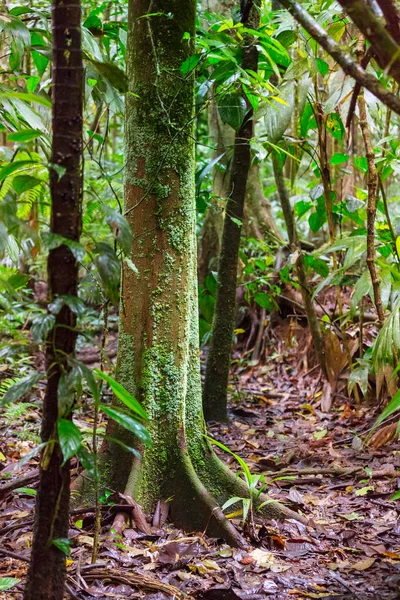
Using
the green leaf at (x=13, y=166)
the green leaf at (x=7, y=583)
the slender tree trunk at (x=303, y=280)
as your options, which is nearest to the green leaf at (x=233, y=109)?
the slender tree trunk at (x=303, y=280)

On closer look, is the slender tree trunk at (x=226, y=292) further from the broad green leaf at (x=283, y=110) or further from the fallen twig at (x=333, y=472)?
the fallen twig at (x=333, y=472)

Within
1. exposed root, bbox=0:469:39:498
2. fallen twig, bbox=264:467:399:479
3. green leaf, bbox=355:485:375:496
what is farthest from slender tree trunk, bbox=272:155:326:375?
exposed root, bbox=0:469:39:498

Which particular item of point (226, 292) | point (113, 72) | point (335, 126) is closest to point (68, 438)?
point (113, 72)

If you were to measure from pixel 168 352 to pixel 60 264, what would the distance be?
1418mm

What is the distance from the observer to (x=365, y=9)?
1373 millimetres

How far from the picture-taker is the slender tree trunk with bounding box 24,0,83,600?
1.53 metres

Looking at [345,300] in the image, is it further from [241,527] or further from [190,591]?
[190,591]

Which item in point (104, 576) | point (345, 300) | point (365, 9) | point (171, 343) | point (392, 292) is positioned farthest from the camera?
point (345, 300)

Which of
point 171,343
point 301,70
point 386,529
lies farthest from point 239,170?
point 386,529

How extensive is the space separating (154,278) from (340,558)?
149 centimetres

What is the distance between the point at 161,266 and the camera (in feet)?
9.57

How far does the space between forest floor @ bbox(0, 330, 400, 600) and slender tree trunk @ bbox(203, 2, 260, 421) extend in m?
A: 0.37

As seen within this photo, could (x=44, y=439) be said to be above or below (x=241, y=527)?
above

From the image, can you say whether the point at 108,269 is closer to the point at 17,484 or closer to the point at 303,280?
the point at 17,484
